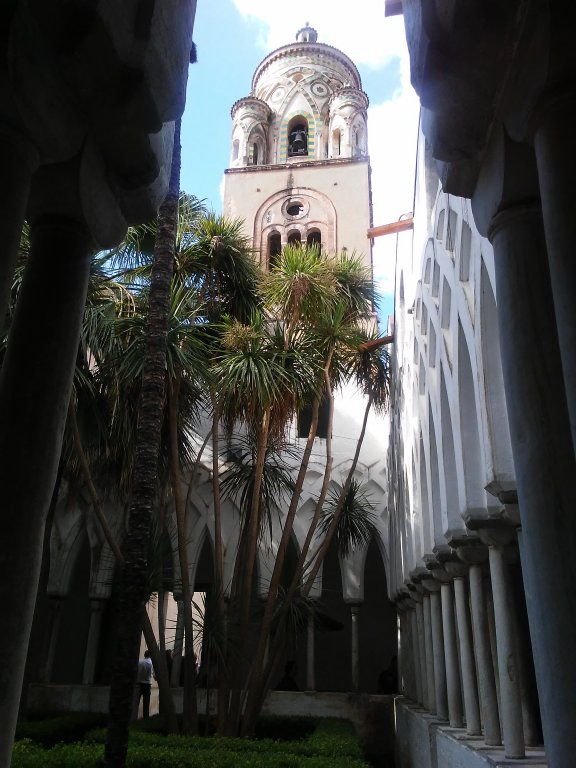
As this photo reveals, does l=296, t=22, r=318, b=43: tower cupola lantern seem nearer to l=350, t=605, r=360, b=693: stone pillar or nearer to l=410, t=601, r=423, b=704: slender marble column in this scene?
l=350, t=605, r=360, b=693: stone pillar

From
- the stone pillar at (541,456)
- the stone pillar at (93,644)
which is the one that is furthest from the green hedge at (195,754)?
the stone pillar at (93,644)

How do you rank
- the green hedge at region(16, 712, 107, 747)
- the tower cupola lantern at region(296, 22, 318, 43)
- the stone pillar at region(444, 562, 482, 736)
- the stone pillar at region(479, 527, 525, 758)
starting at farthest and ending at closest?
the tower cupola lantern at region(296, 22, 318, 43)
the green hedge at region(16, 712, 107, 747)
the stone pillar at region(444, 562, 482, 736)
the stone pillar at region(479, 527, 525, 758)

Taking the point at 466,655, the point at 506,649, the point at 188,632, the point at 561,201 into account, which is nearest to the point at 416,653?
the point at 188,632

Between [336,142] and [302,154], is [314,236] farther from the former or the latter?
[336,142]

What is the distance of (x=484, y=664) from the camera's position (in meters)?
6.43

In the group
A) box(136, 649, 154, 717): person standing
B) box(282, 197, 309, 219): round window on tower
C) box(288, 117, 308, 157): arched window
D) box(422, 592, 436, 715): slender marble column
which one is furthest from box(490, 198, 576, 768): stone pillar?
box(288, 117, 308, 157): arched window

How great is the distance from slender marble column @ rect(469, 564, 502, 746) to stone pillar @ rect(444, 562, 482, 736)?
0.53 meters

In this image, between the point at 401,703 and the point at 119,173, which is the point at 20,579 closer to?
the point at 119,173

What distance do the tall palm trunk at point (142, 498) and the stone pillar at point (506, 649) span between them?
2902mm

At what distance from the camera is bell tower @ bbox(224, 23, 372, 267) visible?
27.7 meters

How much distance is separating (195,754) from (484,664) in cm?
286

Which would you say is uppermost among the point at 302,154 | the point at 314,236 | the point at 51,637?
the point at 302,154

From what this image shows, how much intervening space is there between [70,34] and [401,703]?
1196cm

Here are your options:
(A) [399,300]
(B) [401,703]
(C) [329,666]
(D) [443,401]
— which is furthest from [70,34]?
(C) [329,666]
